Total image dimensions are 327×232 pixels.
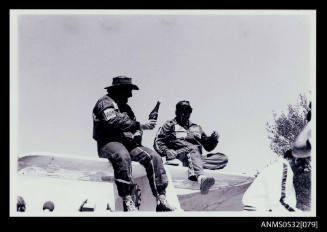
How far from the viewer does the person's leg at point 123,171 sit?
9867mm

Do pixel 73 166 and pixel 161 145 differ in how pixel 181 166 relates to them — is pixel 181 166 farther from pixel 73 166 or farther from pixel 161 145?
pixel 73 166

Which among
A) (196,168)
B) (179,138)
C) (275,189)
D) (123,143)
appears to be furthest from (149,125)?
(275,189)

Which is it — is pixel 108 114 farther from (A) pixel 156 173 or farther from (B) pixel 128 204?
(B) pixel 128 204

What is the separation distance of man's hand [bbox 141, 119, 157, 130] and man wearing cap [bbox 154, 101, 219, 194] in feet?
1.13

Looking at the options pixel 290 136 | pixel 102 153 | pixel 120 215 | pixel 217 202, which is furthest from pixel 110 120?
pixel 290 136

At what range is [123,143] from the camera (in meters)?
10.2

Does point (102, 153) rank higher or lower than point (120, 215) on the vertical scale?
higher

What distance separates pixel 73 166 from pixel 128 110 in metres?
1.06

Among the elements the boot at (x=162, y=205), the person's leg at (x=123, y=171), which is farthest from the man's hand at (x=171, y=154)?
the person's leg at (x=123, y=171)

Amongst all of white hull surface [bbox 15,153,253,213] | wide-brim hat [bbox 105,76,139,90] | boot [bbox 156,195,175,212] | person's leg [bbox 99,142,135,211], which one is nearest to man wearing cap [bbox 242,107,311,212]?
boot [bbox 156,195,175,212]

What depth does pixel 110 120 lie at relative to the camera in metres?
10.0

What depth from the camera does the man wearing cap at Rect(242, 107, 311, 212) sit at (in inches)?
350

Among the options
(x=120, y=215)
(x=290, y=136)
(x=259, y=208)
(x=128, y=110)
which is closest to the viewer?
(x=259, y=208)

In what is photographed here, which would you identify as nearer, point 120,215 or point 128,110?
point 120,215
